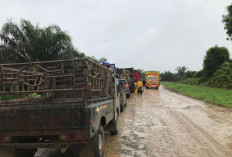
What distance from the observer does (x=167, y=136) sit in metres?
6.14

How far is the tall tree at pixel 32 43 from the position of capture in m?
14.5

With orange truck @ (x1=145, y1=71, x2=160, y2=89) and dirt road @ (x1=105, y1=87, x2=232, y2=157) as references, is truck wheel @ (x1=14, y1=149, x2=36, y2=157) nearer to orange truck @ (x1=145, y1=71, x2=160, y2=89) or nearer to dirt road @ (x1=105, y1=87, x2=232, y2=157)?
dirt road @ (x1=105, y1=87, x2=232, y2=157)

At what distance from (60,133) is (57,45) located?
44.6 ft

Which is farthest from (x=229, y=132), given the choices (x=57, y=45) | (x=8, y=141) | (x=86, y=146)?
(x=57, y=45)

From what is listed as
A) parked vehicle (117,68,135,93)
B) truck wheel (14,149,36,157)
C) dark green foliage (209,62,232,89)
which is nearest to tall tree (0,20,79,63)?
parked vehicle (117,68,135,93)

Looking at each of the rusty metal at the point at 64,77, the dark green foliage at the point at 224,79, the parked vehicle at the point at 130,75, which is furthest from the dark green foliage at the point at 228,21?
the rusty metal at the point at 64,77

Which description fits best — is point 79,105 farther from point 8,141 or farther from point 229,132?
point 229,132

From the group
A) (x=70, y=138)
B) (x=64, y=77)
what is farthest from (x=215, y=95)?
(x=70, y=138)

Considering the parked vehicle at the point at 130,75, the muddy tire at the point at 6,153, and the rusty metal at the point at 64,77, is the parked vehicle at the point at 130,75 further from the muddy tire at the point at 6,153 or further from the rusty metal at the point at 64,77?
the muddy tire at the point at 6,153

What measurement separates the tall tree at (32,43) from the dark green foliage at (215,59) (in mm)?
28918

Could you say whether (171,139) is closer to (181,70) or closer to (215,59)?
(215,59)

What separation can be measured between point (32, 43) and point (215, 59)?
3216 cm

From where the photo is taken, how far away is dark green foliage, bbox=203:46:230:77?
36156mm

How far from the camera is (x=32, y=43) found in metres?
15.1
